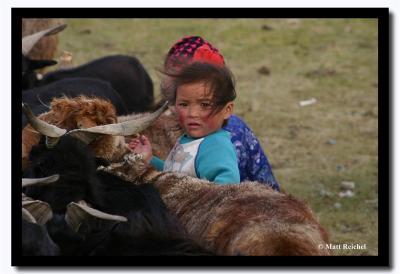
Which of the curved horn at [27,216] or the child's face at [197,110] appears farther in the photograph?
the child's face at [197,110]

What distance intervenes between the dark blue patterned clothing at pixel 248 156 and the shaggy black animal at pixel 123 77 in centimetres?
360

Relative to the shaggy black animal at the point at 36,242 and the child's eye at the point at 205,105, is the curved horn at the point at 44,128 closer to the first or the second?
the shaggy black animal at the point at 36,242

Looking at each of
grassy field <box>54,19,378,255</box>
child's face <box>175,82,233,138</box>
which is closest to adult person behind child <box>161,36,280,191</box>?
child's face <box>175,82,233,138</box>

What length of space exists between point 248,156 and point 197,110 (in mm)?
812

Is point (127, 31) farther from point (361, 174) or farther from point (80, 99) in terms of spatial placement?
point (80, 99)

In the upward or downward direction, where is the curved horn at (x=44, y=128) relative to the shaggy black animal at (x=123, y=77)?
downward

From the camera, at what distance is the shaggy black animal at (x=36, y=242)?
412cm

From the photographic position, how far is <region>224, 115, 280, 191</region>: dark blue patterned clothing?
574 cm

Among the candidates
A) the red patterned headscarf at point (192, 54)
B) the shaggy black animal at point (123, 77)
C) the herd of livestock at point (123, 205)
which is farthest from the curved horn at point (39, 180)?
the shaggy black animal at point (123, 77)

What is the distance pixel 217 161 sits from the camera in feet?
16.6

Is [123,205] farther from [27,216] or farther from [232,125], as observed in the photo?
[232,125]

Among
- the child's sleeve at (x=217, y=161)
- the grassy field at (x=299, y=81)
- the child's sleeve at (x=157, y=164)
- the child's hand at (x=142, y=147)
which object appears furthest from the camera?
the grassy field at (x=299, y=81)

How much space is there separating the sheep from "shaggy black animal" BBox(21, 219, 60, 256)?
0.75 meters

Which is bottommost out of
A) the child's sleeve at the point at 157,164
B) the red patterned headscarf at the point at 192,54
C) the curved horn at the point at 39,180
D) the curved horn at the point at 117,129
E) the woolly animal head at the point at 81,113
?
the curved horn at the point at 39,180
